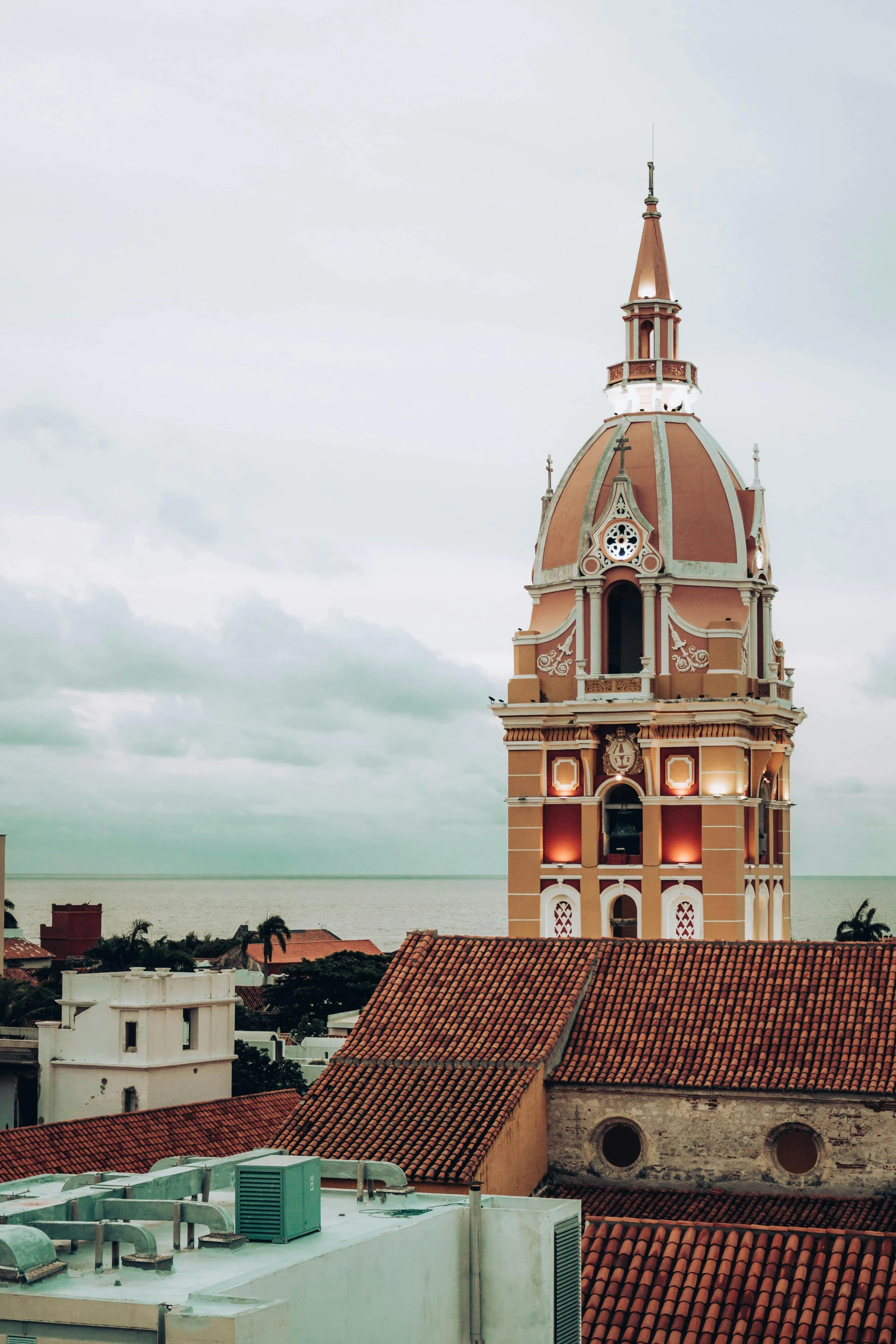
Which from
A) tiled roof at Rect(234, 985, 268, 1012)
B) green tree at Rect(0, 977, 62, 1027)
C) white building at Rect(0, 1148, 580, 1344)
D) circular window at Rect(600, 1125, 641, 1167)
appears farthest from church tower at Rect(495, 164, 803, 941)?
tiled roof at Rect(234, 985, 268, 1012)

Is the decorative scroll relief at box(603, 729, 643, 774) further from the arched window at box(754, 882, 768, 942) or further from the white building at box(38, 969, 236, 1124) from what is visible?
the white building at box(38, 969, 236, 1124)

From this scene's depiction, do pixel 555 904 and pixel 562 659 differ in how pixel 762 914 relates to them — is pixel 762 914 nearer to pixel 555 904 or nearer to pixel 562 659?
pixel 555 904

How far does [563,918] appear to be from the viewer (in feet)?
147

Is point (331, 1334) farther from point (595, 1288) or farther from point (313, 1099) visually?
point (313, 1099)

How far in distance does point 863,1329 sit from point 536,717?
26578 mm

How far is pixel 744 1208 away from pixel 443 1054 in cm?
486

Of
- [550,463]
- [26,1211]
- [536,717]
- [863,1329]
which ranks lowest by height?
[863,1329]

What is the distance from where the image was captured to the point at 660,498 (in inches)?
1786

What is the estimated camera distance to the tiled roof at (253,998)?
78.2m

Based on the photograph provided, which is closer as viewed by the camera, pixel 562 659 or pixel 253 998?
pixel 562 659

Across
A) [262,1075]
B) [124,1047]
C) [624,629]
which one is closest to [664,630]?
[624,629]

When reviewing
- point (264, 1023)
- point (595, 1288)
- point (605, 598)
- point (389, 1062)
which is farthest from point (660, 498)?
point (264, 1023)

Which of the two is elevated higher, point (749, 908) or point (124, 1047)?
point (749, 908)

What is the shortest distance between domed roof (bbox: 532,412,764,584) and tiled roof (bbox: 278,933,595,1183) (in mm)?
18134
